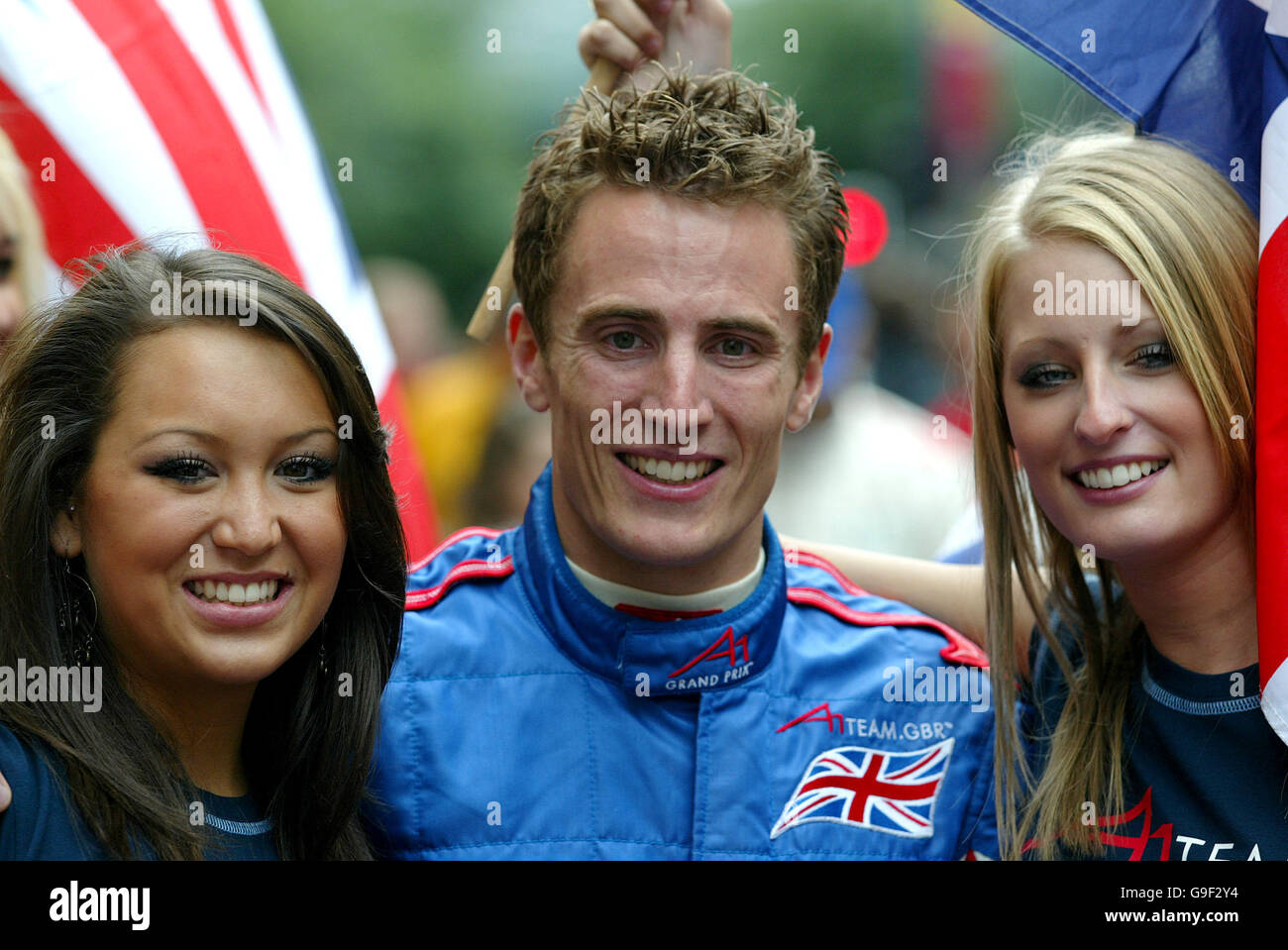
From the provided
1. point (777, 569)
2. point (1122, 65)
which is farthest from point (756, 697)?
point (1122, 65)

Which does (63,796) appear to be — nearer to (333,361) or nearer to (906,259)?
(333,361)

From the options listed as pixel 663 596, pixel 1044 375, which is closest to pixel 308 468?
pixel 663 596

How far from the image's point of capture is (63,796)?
2104 mm

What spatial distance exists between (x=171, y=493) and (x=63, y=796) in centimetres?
50

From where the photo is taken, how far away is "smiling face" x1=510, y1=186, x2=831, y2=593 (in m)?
2.64

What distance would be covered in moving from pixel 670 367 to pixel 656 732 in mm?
733

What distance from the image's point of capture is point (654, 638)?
268 centimetres

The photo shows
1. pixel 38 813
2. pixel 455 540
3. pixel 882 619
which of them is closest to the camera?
pixel 38 813

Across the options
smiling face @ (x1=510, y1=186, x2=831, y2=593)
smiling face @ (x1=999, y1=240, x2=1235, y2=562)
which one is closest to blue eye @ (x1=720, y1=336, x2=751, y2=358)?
→ smiling face @ (x1=510, y1=186, x2=831, y2=593)

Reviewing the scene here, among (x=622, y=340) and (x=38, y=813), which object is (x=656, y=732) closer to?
(x=622, y=340)

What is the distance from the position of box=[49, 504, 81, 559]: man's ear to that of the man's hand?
4.64 feet

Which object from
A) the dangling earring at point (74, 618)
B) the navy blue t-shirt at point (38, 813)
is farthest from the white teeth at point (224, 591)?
the navy blue t-shirt at point (38, 813)

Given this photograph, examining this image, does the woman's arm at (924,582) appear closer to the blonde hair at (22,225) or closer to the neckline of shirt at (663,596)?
the neckline of shirt at (663,596)

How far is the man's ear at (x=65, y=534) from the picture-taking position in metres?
2.24
